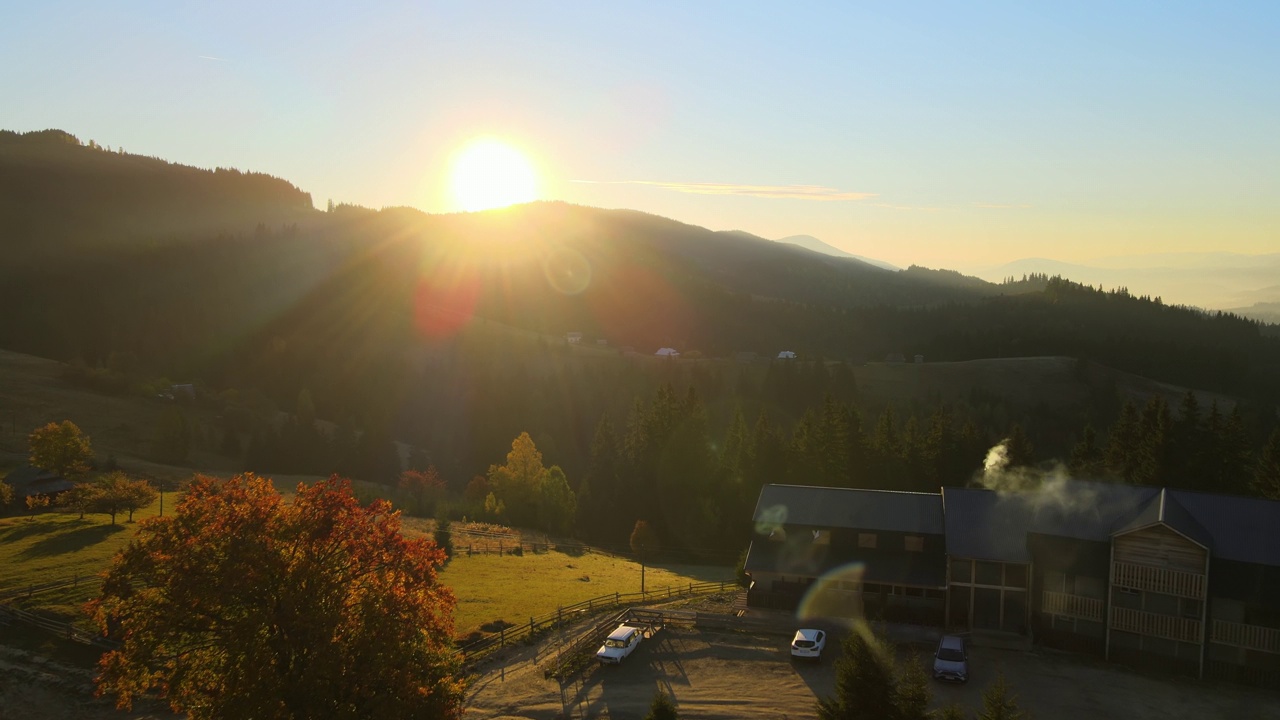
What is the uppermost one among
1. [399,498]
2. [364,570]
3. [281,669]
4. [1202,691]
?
[364,570]

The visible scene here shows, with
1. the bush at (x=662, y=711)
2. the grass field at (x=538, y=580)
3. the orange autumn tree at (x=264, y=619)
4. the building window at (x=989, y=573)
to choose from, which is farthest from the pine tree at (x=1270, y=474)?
the orange autumn tree at (x=264, y=619)

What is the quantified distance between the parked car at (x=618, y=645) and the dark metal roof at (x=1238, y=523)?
24265 millimetres

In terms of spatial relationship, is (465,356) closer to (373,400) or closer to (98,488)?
(373,400)

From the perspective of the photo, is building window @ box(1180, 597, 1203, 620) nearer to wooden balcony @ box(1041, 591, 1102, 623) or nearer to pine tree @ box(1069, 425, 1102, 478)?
wooden balcony @ box(1041, 591, 1102, 623)

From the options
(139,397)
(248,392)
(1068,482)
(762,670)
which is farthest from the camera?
(248,392)

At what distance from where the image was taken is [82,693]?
31.3 m

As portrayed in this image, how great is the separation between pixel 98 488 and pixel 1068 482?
Answer: 62108 millimetres

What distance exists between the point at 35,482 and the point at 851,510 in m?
60.8

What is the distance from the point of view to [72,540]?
4809 cm

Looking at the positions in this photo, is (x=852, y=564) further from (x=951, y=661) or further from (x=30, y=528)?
(x=30, y=528)

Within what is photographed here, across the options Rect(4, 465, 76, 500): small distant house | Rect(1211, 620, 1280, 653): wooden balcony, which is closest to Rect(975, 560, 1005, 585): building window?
Rect(1211, 620, 1280, 653): wooden balcony

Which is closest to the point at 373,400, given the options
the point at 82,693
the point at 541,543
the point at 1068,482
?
the point at 541,543

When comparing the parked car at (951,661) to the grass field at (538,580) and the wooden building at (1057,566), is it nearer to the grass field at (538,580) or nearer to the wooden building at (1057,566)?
the wooden building at (1057,566)

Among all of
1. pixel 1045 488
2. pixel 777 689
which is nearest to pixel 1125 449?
pixel 1045 488
